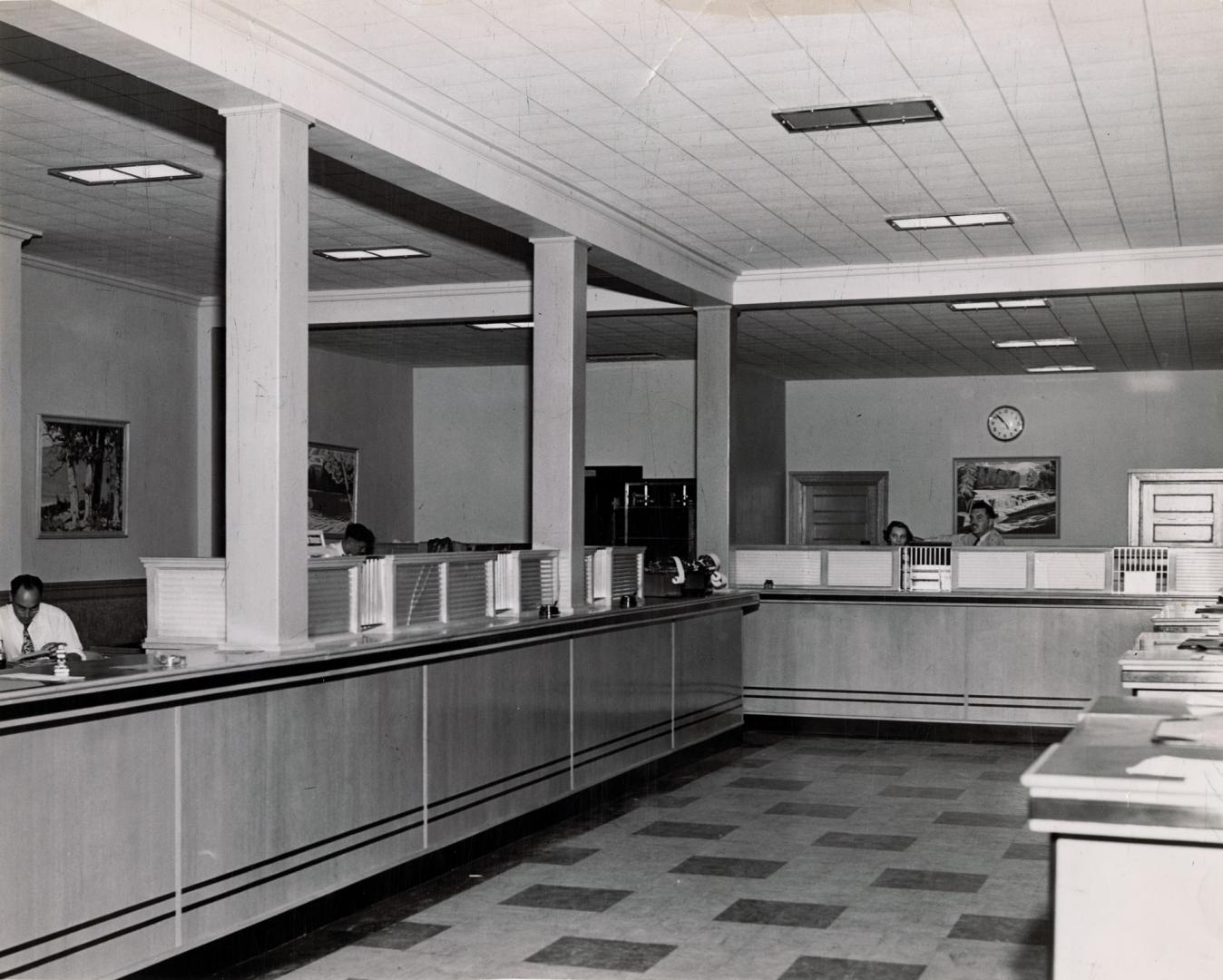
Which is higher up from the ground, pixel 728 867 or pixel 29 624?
pixel 29 624

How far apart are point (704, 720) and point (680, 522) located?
18.4 feet

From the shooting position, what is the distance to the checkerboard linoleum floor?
477cm

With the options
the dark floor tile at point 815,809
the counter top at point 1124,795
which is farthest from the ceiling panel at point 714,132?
the dark floor tile at point 815,809

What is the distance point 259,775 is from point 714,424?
6206mm

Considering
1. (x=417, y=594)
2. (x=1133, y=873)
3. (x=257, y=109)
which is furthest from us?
(x=417, y=594)

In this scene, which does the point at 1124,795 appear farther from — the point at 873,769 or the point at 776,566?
the point at 776,566

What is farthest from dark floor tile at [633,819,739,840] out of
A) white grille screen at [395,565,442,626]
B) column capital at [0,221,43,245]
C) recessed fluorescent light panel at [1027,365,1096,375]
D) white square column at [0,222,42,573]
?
recessed fluorescent light panel at [1027,365,1096,375]

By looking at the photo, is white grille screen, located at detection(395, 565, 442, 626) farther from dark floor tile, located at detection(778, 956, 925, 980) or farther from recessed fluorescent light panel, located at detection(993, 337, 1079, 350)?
recessed fluorescent light panel, located at detection(993, 337, 1079, 350)

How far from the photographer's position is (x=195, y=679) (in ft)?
14.4

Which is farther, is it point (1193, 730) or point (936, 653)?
point (936, 653)

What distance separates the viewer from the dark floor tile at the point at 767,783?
824 centimetres

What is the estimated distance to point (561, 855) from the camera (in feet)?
21.2

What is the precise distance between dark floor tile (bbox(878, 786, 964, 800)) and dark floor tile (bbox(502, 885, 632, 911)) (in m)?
2.78

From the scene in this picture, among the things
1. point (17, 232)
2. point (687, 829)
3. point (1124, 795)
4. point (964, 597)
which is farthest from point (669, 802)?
point (17, 232)
